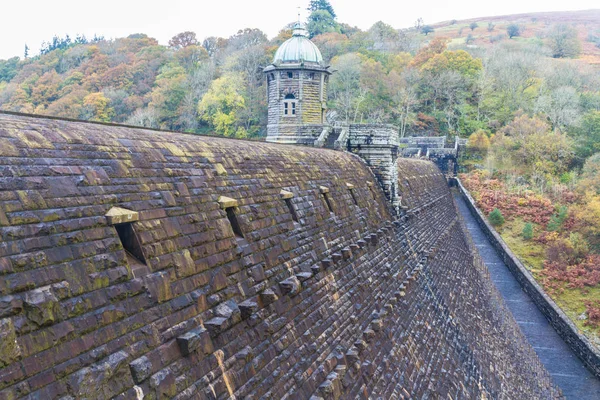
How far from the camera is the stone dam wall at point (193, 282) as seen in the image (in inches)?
173

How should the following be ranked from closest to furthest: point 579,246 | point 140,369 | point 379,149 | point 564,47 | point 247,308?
point 140,369 → point 247,308 → point 379,149 → point 579,246 → point 564,47

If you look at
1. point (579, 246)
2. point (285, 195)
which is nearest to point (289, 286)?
point (285, 195)

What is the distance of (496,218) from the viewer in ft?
127

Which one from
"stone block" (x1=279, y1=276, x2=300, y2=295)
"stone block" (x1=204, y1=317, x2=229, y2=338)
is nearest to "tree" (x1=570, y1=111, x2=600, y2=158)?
"stone block" (x1=279, y1=276, x2=300, y2=295)

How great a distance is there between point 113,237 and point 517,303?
2862 cm

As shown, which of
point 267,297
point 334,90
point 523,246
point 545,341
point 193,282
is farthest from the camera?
point 334,90

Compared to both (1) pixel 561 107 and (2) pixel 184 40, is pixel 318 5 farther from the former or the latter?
(1) pixel 561 107

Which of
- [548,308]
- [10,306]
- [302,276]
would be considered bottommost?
[548,308]

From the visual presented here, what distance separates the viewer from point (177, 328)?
567 cm

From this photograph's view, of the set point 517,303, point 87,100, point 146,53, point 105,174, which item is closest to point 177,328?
point 105,174

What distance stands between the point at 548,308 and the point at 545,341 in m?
2.52

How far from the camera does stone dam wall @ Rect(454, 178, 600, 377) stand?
22.6 m

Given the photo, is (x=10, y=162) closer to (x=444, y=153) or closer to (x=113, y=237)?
(x=113, y=237)

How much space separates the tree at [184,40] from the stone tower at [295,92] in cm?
6948
